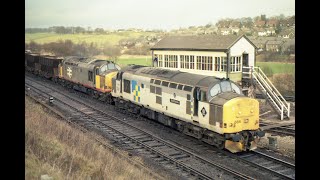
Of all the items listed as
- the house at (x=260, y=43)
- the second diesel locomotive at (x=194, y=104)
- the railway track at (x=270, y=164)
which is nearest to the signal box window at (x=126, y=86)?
the second diesel locomotive at (x=194, y=104)

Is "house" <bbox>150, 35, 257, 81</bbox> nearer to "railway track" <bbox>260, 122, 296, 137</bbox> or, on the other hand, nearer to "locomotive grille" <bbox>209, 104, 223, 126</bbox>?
"railway track" <bbox>260, 122, 296, 137</bbox>

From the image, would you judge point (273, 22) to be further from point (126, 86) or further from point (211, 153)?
point (211, 153)

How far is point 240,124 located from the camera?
14031mm

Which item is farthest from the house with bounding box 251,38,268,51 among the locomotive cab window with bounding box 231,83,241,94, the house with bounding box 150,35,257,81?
the locomotive cab window with bounding box 231,83,241,94

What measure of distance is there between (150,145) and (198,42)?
1010cm

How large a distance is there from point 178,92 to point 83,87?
14872mm

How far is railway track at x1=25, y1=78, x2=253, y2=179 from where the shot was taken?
41.1 feet

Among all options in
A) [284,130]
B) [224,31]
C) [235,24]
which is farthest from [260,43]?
[284,130]

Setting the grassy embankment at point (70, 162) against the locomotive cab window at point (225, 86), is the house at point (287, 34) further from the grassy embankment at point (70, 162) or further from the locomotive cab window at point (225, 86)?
the grassy embankment at point (70, 162)

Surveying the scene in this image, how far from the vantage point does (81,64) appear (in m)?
29.0

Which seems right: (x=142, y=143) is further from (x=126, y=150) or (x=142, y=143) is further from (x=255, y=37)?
(x=255, y=37)

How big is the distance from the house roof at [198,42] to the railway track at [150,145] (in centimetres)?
686

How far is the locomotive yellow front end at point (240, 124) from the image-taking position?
13703 millimetres
